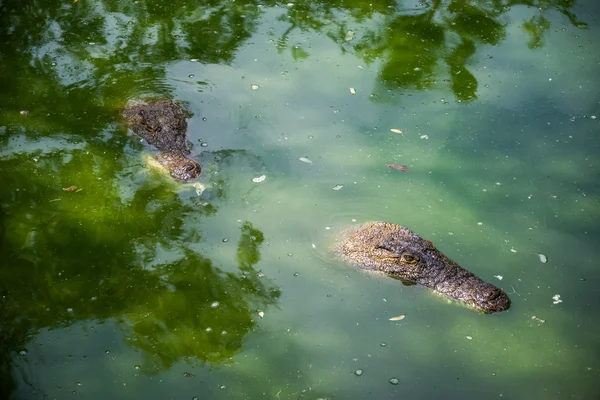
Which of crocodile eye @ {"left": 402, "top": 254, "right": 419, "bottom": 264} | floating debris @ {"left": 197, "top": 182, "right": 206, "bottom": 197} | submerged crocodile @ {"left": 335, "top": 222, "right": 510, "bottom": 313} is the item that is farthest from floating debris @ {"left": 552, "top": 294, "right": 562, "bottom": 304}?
floating debris @ {"left": 197, "top": 182, "right": 206, "bottom": 197}

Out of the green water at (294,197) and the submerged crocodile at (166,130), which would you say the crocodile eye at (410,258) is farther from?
the submerged crocodile at (166,130)

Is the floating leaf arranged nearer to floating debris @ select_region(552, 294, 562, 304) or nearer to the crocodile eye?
the crocodile eye

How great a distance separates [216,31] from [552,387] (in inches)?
224

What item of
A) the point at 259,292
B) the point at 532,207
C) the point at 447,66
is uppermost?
the point at 447,66

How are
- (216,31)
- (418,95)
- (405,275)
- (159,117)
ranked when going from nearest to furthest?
(405,275)
(159,117)
(418,95)
(216,31)

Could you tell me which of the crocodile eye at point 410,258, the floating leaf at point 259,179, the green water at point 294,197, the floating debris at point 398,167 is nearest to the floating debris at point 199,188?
the green water at point 294,197

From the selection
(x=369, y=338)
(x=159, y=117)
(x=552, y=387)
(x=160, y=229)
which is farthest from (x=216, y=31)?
(x=552, y=387)

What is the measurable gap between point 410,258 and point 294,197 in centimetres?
139

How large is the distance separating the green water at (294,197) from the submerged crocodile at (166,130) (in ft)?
0.48

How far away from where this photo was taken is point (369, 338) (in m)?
4.80

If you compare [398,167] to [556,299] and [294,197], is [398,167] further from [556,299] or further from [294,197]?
[556,299]

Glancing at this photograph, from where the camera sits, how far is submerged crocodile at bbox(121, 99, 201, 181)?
5.93m

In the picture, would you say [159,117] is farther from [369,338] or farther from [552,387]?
[552,387]

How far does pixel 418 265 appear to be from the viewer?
502cm
